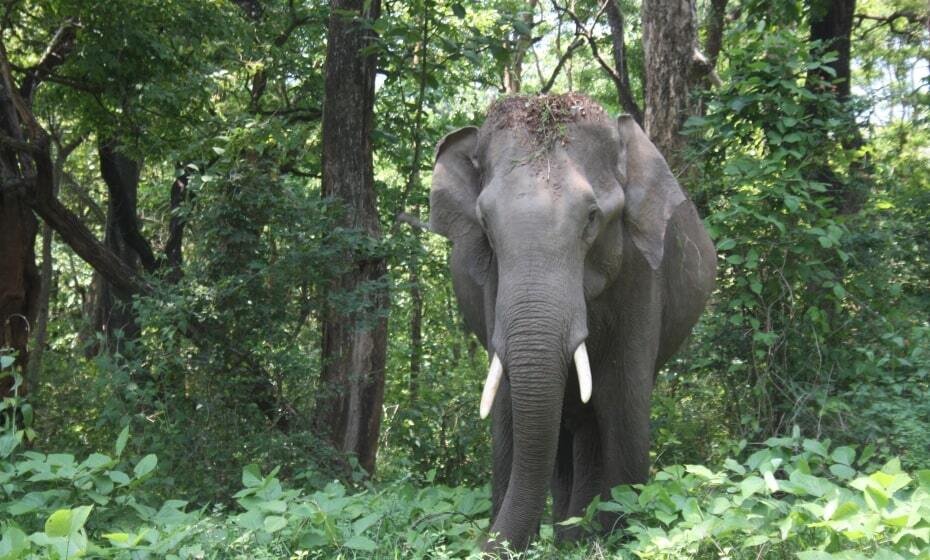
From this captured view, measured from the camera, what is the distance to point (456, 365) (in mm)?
13062

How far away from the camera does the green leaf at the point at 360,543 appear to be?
4.57 m

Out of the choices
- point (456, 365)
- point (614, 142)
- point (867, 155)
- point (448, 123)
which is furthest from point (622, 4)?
point (614, 142)

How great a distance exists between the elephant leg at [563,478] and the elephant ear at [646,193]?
1.55 m

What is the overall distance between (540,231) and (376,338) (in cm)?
441

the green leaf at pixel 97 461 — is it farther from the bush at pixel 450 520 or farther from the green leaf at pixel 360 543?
the green leaf at pixel 360 543

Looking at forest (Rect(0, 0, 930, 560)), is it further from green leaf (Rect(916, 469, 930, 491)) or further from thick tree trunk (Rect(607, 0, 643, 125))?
thick tree trunk (Rect(607, 0, 643, 125))

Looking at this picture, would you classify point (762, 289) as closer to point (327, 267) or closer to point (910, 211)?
point (910, 211)

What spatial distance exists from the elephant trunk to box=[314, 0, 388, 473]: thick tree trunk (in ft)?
11.8

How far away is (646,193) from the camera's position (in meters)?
5.97

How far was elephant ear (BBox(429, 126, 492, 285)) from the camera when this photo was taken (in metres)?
6.00

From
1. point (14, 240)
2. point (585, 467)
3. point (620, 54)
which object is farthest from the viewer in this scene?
point (620, 54)

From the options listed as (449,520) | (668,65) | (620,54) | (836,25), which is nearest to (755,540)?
(449,520)

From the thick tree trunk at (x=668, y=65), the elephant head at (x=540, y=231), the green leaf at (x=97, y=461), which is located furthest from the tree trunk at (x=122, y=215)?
the green leaf at (x=97, y=461)

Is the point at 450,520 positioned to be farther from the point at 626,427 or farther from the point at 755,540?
the point at 755,540
